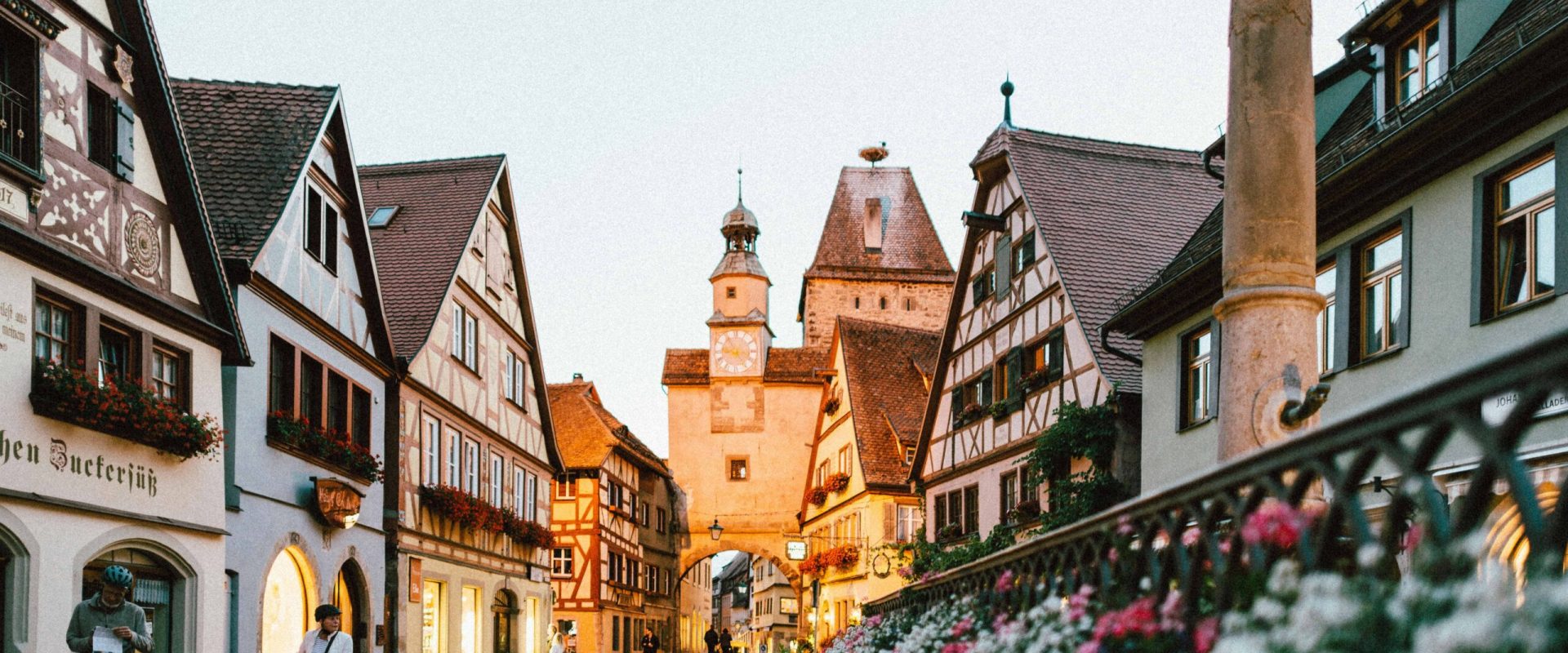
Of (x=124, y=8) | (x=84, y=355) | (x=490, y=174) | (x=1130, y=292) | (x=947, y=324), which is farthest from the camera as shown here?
(x=947, y=324)

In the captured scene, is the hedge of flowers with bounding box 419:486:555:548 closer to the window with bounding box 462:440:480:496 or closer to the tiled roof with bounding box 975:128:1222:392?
the window with bounding box 462:440:480:496

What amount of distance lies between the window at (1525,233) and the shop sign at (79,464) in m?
11.2

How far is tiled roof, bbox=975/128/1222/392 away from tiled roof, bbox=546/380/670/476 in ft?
66.3

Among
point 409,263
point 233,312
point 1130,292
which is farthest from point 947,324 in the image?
point 233,312

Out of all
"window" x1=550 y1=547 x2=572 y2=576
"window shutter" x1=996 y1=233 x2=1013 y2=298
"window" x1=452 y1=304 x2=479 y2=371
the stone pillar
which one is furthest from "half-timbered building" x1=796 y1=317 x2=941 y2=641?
the stone pillar

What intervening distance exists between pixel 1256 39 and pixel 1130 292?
14939 mm

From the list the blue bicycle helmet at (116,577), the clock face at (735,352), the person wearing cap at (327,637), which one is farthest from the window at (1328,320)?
the clock face at (735,352)

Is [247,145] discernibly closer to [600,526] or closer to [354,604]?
[354,604]

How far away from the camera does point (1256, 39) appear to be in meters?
6.17

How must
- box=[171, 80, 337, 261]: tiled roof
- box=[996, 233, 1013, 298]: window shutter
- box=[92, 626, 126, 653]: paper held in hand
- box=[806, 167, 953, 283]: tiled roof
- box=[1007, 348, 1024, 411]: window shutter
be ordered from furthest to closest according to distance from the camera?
box=[806, 167, 953, 283]: tiled roof → box=[996, 233, 1013, 298]: window shutter → box=[1007, 348, 1024, 411]: window shutter → box=[171, 80, 337, 261]: tiled roof → box=[92, 626, 126, 653]: paper held in hand

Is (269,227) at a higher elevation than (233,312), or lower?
higher

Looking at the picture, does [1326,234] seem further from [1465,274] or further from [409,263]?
[409,263]

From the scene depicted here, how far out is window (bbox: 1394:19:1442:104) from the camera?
1289 cm

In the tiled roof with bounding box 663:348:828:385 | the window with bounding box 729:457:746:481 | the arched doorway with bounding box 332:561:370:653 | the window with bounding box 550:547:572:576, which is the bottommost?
the window with bounding box 550:547:572:576
